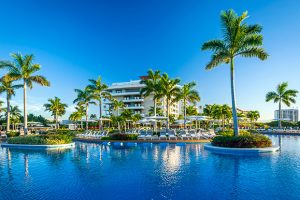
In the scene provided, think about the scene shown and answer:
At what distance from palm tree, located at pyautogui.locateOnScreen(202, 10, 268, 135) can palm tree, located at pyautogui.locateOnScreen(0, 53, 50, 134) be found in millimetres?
17607

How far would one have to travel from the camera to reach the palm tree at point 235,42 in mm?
16906

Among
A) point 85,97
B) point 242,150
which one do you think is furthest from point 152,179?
point 85,97

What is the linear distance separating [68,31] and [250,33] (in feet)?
76.3

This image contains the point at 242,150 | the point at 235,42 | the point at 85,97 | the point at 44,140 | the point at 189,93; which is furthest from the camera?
the point at 85,97

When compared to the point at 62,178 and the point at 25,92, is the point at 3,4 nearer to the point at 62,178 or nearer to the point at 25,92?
the point at 25,92

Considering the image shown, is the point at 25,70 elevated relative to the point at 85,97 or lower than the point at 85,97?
elevated

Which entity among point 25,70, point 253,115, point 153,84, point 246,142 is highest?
point 25,70

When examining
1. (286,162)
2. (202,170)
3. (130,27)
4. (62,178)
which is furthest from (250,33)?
(130,27)

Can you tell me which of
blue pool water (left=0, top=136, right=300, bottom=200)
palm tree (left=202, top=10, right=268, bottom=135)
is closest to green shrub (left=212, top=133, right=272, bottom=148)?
palm tree (left=202, top=10, right=268, bottom=135)

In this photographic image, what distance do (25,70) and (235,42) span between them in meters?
20.8

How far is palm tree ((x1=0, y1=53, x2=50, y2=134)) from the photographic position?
22.5 meters

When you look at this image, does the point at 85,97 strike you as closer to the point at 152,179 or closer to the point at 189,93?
the point at 189,93

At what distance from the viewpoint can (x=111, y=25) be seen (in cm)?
3183

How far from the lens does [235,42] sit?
56.3 ft
